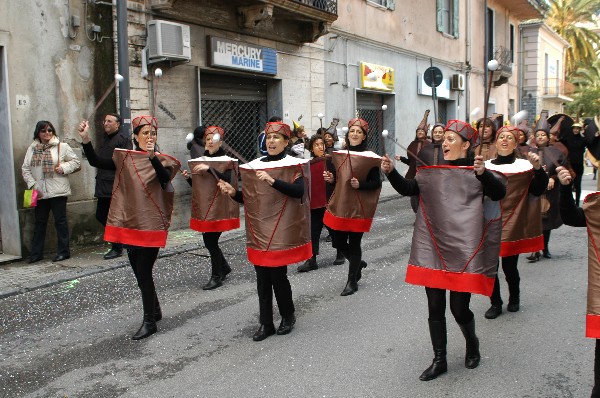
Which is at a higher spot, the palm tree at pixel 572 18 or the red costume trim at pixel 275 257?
the palm tree at pixel 572 18

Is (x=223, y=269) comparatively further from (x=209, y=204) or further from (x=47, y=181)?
(x=47, y=181)

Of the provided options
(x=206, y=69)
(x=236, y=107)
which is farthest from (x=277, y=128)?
(x=236, y=107)

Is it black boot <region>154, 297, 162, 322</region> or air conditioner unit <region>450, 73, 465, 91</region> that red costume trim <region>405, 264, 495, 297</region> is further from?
air conditioner unit <region>450, 73, 465, 91</region>

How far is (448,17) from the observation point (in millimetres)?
22531

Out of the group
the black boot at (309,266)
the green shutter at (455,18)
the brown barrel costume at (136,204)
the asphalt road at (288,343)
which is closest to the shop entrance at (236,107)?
the black boot at (309,266)

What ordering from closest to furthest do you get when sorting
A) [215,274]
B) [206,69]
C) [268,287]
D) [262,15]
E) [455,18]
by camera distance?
[268,287]
[215,274]
[206,69]
[262,15]
[455,18]

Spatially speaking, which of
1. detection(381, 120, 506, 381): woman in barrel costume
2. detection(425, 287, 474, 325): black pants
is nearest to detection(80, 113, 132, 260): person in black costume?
detection(381, 120, 506, 381): woman in barrel costume

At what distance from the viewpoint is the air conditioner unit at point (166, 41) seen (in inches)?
393

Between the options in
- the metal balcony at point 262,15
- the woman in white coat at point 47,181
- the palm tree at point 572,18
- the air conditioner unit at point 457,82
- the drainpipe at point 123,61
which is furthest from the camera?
the palm tree at point 572,18

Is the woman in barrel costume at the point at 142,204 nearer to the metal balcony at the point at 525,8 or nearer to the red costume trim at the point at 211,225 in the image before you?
the red costume trim at the point at 211,225

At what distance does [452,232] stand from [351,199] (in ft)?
8.03

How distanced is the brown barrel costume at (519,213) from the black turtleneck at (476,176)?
4.47ft

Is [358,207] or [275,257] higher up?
[358,207]

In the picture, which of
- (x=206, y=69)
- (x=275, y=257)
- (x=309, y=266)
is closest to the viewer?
(x=275, y=257)
